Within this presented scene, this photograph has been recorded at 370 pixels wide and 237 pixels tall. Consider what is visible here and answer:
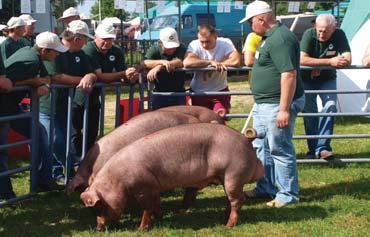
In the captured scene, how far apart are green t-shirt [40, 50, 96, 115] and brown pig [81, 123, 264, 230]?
1.74m

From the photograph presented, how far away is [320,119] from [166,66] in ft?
7.32

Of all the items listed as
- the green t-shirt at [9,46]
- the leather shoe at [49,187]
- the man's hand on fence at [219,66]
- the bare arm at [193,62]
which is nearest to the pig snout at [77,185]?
the leather shoe at [49,187]

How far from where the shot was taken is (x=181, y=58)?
7.07m

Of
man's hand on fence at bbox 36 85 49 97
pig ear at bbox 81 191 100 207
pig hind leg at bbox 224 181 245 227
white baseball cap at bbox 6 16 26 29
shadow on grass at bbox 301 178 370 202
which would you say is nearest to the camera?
pig ear at bbox 81 191 100 207

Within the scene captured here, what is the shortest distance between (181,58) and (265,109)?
5.49ft

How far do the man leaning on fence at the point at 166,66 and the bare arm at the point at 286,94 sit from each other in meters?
1.80

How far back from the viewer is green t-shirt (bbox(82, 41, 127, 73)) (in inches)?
269

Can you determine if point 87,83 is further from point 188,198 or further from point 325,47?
point 325,47

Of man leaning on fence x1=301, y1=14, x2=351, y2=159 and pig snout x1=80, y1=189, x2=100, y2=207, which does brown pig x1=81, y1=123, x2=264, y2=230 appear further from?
man leaning on fence x1=301, y1=14, x2=351, y2=159

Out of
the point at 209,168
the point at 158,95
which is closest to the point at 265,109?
the point at 209,168

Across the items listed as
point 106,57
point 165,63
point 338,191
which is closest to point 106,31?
point 106,57

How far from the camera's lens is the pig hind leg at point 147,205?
5.06 metres

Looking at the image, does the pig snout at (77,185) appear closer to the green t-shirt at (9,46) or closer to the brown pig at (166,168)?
the brown pig at (166,168)

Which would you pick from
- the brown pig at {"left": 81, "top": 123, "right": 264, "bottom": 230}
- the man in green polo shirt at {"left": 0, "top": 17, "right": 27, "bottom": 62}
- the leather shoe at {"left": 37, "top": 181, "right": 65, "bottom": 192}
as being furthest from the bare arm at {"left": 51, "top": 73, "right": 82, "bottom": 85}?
the man in green polo shirt at {"left": 0, "top": 17, "right": 27, "bottom": 62}
